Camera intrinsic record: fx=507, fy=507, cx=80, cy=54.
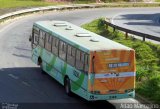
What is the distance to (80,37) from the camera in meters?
23.5

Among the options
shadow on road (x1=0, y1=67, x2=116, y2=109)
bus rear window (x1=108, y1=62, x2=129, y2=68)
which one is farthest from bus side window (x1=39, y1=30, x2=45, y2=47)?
bus rear window (x1=108, y1=62, x2=129, y2=68)

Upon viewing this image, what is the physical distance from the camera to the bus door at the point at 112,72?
20438 mm

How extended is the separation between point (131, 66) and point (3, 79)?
Result: 7777 mm

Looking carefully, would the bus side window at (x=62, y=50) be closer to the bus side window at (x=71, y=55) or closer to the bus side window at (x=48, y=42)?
the bus side window at (x=71, y=55)

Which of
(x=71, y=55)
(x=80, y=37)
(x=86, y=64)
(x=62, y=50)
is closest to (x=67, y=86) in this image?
(x=71, y=55)

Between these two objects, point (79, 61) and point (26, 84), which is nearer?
point (79, 61)

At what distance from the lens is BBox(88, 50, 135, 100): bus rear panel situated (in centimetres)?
2044

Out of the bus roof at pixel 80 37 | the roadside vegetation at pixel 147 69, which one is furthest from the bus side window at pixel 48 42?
the roadside vegetation at pixel 147 69

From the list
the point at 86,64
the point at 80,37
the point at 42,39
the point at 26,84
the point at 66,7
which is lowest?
the point at 66,7

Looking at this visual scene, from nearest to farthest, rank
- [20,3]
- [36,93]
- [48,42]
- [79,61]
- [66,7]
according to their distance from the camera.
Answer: [79,61] < [36,93] < [48,42] < [66,7] < [20,3]

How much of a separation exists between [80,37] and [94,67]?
342 centimetres

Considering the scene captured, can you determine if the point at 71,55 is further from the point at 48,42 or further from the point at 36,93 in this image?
the point at 48,42

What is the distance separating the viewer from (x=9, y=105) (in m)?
20.5

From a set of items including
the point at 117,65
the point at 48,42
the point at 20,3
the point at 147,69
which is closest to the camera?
the point at 117,65
